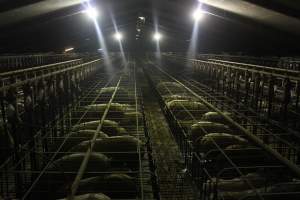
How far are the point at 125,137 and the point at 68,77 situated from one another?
4746mm

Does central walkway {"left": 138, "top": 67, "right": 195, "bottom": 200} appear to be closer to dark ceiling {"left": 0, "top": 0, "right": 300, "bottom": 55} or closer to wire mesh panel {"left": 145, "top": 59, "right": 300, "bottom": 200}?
wire mesh panel {"left": 145, "top": 59, "right": 300, "bottom": 200}

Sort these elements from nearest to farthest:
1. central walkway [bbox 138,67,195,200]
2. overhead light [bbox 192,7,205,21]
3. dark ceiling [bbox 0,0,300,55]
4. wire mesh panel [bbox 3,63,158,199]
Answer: wire mesh panel [bbox 3,63,158,199], central walkway [bbox 138,67,195,200], dark ceiling [bbox 0,0,300,55], overhead light [bbox 192,7,205,21]

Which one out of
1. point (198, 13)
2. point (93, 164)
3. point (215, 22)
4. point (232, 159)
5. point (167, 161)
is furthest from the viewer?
point (215, 22)

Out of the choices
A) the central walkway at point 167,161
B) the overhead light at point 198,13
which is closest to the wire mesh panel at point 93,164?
the central walkway at point 167,161

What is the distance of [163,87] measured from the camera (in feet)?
52.1

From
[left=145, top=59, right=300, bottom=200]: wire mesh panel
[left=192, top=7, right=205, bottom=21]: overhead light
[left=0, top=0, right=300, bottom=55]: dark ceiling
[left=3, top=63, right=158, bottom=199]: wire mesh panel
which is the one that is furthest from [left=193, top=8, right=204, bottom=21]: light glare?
[left=3, top=63, right=158, bottom=199]: wire mesh panel

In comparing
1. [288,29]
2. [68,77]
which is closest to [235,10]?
[288,29]

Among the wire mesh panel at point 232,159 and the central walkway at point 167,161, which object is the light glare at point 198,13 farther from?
the wire mesh panel at point 232,159

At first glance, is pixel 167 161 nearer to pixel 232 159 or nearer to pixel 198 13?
pixel 232 159

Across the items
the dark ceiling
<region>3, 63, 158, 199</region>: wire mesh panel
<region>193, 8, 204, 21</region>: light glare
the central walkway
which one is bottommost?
the central walkway

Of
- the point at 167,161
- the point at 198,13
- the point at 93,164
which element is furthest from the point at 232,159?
the point at 198,13

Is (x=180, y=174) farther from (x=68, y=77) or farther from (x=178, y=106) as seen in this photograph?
(x=68, y=77)

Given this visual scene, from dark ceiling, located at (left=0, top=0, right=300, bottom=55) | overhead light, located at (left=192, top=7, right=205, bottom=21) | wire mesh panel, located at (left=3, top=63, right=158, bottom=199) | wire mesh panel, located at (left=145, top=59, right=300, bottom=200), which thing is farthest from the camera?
overhead light, located at (left=192, top=7, right=205, bottom=21)

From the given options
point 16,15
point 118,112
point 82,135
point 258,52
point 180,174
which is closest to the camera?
point 180,174
